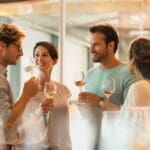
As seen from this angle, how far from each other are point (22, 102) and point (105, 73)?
0.64 meters

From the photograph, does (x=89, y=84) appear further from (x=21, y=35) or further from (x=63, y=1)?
(x=63, y=1)

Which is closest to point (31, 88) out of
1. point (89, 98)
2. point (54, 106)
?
point (54, 106)

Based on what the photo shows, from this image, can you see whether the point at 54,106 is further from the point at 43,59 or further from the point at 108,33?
the point at 108,33

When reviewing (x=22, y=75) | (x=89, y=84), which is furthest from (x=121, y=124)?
(x=22, y=75)

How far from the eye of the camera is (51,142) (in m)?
2.64

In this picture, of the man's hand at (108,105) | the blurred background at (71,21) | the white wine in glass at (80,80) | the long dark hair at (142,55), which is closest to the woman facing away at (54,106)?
the white wine in glass at (80,80)

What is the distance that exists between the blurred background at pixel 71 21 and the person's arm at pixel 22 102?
2.68ft

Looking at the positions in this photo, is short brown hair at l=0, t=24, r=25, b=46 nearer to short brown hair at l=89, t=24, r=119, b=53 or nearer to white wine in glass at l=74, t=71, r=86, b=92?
white wine in glass at l=74, t=71, r=86, b=92

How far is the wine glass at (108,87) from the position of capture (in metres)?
2.62

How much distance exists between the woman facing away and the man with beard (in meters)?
0.15

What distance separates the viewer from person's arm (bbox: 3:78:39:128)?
7.78 ft

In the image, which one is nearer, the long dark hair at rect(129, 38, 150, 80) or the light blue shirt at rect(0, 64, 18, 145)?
the light blue shirt at rect(0, 64, 18, 145)

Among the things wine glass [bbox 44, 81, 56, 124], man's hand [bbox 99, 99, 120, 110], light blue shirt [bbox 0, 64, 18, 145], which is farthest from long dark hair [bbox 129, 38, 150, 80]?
light blue shirt [bbox 0, 64, 18, 145]

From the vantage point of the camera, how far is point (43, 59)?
2.81 m
